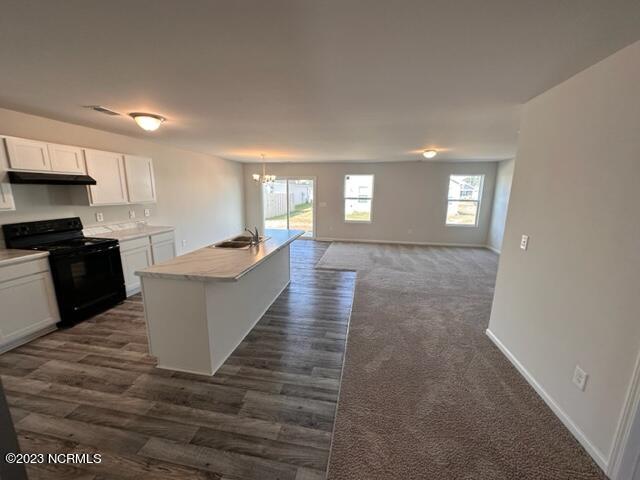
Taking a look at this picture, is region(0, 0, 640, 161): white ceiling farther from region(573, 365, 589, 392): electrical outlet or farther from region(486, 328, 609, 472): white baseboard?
region(486, 328, 609, 472): white baseboard

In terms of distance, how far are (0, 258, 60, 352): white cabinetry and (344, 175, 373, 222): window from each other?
6.35 m

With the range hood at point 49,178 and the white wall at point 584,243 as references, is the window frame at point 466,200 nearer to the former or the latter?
the white wall at point 584,243

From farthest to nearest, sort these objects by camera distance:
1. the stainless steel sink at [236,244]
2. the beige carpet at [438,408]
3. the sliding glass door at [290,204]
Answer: the sliding glass door at [290,204] < the stainless steel sink at [236,244] < the beige carpet at [438,408]

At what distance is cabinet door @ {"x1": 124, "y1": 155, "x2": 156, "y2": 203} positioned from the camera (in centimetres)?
392

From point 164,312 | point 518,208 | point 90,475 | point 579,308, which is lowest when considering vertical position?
point 90,475

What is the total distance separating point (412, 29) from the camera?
131cm

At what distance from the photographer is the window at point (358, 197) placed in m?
7.50

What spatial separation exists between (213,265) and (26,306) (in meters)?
2.07

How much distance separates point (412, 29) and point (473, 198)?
687 centimetres

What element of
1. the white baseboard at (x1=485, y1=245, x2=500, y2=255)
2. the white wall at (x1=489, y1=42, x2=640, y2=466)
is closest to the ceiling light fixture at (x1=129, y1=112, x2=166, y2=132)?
the white wall at (x1=489, y1=42, x2=640, y2=466)

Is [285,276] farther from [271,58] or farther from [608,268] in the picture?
[608,268]

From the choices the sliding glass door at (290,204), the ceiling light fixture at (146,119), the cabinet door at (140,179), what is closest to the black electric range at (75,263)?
the cabinet door at (140,179)

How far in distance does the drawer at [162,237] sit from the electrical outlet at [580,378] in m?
4.99

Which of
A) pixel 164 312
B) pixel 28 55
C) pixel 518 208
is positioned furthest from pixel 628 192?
pixel 28 55
